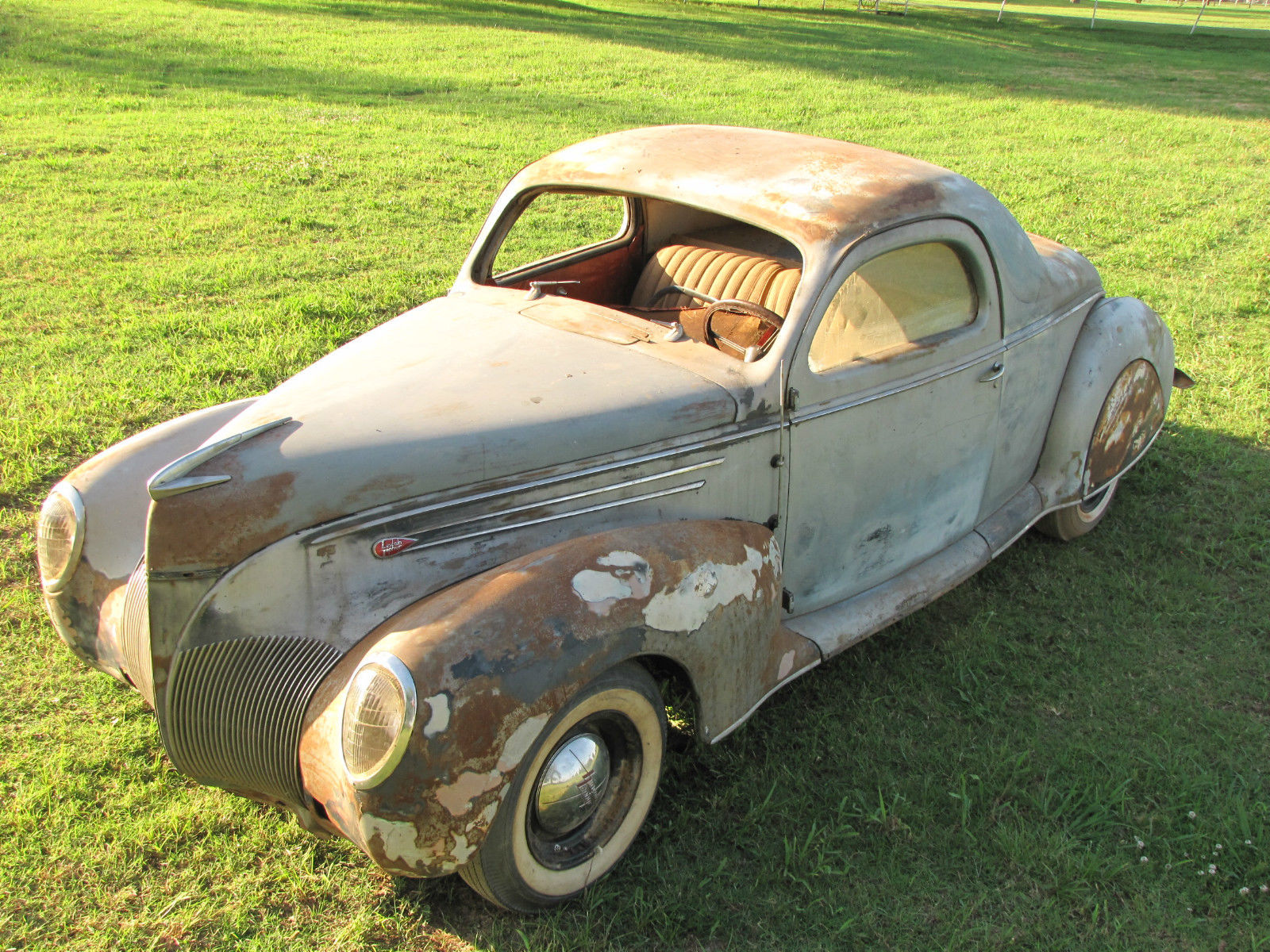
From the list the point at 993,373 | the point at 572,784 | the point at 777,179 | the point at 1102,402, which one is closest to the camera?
the point at 572,784

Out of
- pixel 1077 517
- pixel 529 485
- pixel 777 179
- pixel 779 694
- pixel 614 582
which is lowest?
pixel 779 694

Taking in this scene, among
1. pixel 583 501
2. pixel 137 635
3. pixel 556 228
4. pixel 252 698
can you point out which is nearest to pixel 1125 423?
pixel 583 501

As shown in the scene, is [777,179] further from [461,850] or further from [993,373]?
[461,850]

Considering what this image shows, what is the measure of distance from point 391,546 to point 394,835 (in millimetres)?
684

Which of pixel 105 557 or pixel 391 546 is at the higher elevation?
pixel 391 546

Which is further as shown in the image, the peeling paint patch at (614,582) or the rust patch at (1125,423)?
the rust patch at (1125,423)

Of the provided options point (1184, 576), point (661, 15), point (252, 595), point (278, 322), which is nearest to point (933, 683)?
point (1184, 576)

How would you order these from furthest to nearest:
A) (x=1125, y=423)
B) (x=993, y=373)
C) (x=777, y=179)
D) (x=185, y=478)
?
(x=1125, y=423)
(x=993, y=373)
(x=777, y=179)
(x=185, y=478)

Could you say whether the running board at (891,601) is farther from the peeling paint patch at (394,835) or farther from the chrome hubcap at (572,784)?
the peeling paint patch at (394,835)

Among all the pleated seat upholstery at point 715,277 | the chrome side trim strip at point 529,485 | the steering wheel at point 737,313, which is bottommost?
the chrome side trim strip at point 529,485

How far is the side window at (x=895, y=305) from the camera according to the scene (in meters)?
3.16

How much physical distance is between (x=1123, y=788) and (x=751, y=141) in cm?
244

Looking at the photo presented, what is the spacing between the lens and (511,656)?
2.23m

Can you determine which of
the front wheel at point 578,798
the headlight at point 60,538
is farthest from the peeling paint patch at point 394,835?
the headlight at point 60,538
